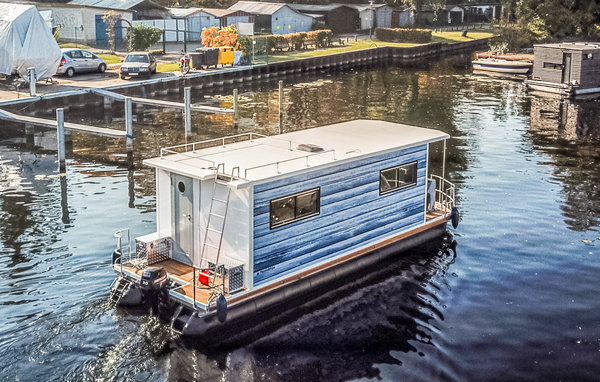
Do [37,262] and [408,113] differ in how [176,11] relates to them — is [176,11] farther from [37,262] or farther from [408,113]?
[37,262]

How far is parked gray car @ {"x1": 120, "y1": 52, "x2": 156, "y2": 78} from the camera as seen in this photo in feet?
170

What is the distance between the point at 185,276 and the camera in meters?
19.0

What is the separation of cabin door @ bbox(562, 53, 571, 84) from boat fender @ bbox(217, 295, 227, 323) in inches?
1837

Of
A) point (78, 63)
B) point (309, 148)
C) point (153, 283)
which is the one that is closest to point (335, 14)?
point (78, 63)

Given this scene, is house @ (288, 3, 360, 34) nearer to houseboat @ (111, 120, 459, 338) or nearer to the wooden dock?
the wooden dock

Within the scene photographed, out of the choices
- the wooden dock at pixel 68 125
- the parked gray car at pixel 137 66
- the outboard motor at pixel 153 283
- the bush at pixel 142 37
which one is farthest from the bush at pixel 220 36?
the outboard motor at pixel 153 283

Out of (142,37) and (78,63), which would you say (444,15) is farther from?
(78,63)

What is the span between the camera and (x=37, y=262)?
2281 cm

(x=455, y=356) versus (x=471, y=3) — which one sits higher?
(x=471, y=3)

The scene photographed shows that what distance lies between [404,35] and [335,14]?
9279 millimetres

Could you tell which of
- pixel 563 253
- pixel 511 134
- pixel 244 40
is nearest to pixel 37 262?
pixel 563 253

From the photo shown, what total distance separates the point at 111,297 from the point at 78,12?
175 feet

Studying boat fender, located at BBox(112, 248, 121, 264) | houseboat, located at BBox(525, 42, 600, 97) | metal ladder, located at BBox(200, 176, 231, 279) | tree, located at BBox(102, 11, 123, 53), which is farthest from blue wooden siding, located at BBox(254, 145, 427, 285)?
tree, located at BBox(102, 11, 123, 53)

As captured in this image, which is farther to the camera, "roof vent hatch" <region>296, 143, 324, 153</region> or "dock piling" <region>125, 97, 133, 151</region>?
"dock piling" <region>125, 97, 133, 151</region>
